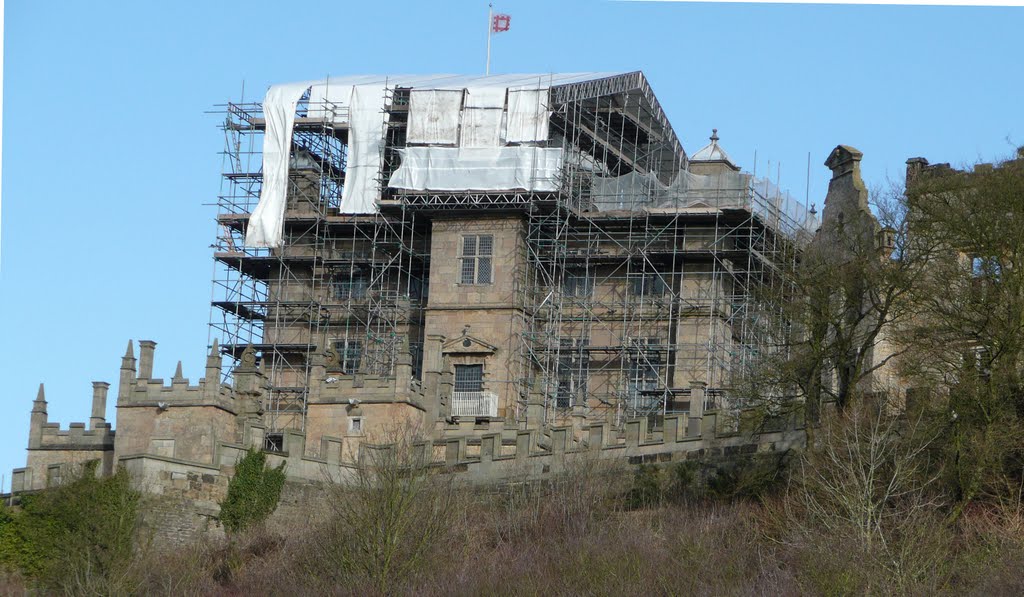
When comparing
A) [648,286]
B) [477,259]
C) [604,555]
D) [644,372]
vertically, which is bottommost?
[604,555]

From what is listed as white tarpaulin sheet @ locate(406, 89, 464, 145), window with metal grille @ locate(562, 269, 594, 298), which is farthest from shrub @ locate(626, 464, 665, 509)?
white tarpaulin sheet @ locate(406, 89, 464, 145)

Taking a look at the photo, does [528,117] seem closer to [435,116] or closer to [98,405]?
[435,116]

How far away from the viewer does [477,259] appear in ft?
228

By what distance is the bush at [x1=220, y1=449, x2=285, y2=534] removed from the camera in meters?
60.0

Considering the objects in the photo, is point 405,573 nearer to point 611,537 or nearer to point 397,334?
point 611,537

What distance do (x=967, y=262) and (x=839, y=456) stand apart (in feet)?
19.8

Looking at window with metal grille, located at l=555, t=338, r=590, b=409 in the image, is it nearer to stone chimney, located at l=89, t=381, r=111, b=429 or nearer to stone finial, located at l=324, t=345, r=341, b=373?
stone finial, located at l=324, t=345, r=341, b=373

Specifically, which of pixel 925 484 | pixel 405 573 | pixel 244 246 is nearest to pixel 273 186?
pixel 244 246

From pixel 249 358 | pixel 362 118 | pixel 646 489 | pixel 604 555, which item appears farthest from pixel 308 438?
pixel 604 555

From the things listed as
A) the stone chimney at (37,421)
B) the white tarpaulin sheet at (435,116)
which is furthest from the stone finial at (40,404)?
the white tarpaulin sheet at (435,116)

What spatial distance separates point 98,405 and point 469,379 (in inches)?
462

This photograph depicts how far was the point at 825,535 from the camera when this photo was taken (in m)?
46.4

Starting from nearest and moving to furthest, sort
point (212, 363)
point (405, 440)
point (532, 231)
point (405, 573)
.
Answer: point (405, 573) → point (405, 440) → point (212, 363) → point (532, 231)

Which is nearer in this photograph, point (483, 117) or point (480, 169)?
point (480, 169)
